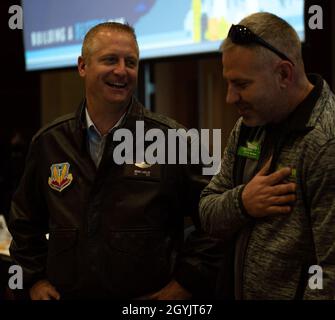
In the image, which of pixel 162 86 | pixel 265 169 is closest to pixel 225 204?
pixel 265 169

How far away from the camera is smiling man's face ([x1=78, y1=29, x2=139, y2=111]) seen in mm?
1689

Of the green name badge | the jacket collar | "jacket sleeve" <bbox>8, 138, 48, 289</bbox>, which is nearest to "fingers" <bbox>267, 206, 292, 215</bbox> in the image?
the green name badge

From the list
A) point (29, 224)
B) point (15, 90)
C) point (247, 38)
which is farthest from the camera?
point (15, 90)

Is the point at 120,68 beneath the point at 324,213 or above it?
above

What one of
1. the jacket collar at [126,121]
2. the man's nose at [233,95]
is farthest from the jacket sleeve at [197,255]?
the man's nose at [233,95]

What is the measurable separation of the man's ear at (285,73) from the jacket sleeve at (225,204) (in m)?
0.23

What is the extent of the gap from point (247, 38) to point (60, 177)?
781 mm

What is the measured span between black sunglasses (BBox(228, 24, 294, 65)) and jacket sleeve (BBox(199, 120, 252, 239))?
0.27 meters

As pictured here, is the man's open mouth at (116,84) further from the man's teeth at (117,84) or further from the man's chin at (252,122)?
the man's chin at (252,122)

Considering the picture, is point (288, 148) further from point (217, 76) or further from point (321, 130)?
point (217, 76)

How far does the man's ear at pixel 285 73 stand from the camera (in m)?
1.22

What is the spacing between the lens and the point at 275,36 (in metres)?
1.23

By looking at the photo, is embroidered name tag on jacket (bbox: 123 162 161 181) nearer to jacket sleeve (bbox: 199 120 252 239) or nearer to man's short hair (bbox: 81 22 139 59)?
jacket sleeve (bbox: 199 120 252 239)

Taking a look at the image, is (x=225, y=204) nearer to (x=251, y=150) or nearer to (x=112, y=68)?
(x=251, y=150)
